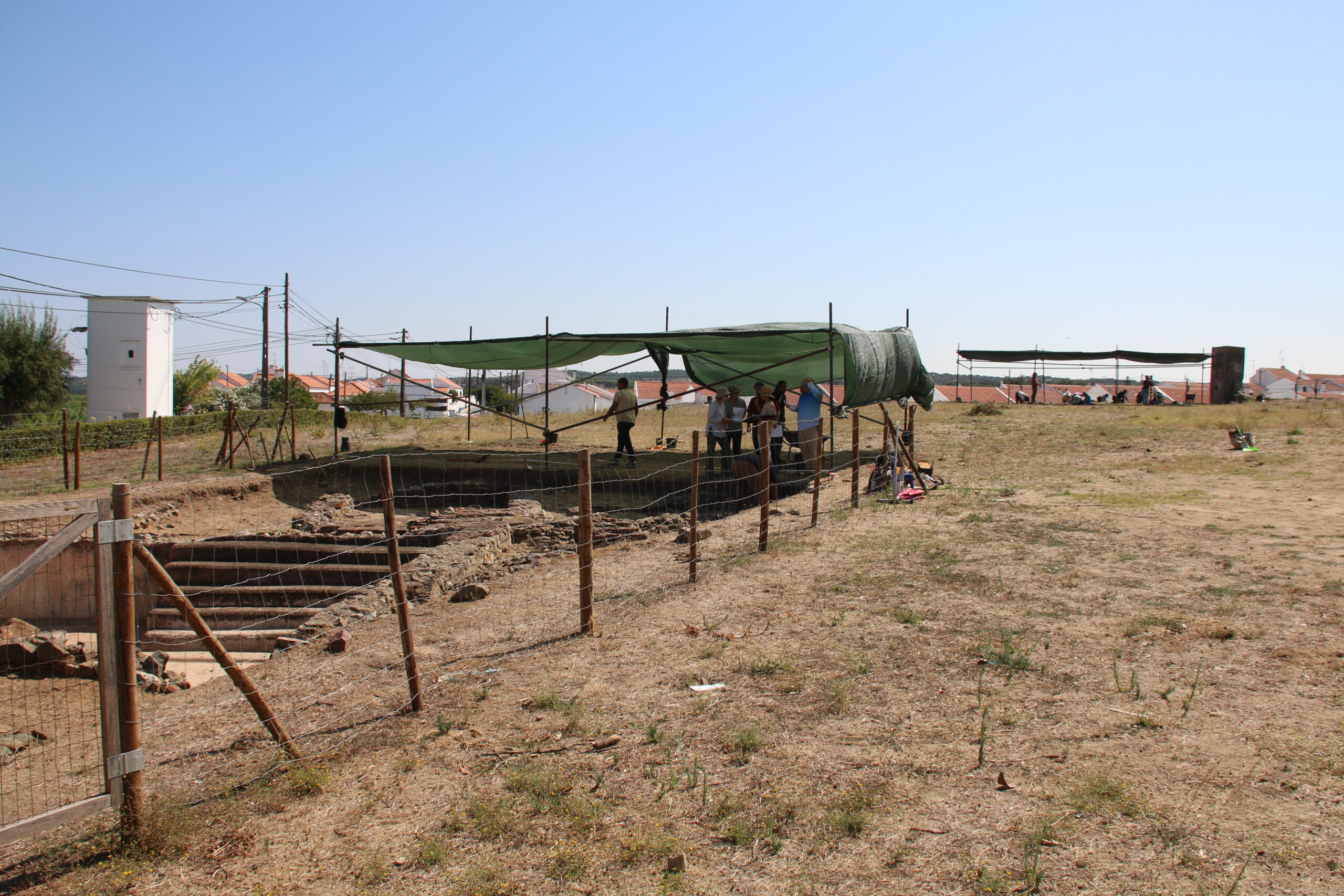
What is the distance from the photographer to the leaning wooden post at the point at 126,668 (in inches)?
138

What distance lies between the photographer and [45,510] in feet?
11.4

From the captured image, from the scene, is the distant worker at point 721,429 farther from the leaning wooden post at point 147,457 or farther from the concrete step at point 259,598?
the leaning wooden post at point 147,457

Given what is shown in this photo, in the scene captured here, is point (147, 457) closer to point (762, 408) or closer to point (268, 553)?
point (268, 553)

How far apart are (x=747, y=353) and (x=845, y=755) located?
14.1 metres

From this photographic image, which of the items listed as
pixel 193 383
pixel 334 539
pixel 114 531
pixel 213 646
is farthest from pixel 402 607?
pixel 193 383

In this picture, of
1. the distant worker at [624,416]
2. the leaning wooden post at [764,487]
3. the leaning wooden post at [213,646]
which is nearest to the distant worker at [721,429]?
the distant worker at [624,416]

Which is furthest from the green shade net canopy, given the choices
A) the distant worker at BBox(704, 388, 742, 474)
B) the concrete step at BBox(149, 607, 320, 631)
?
the concrete step at BBox(149, 607, 320, 631)

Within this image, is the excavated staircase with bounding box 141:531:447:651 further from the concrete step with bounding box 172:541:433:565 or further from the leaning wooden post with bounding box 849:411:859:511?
the leaning wooden post with bounding box 849:411:859:511

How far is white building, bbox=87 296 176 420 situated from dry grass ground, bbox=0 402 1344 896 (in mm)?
53166

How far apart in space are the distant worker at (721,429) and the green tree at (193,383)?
55.2 meters

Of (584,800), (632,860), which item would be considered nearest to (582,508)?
(584,800)

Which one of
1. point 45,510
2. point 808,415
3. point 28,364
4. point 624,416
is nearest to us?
point 45,510

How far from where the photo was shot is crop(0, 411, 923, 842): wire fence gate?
3861 millimetres

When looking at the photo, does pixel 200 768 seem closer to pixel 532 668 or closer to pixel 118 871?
pixel 118 871
